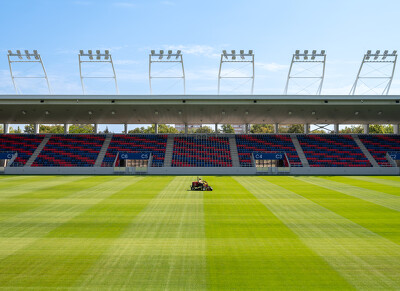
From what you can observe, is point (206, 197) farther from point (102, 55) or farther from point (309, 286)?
point (102, 55)

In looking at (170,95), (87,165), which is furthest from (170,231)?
(87,165)

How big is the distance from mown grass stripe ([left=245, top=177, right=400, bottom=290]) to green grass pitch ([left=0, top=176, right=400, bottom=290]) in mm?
33

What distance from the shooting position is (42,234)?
10.2 meters

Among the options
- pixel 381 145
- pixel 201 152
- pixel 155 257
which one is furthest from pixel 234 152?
pixel 155 257

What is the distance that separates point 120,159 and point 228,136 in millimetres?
16947

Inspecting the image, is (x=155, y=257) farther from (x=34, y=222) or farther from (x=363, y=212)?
(x=363, y=212)

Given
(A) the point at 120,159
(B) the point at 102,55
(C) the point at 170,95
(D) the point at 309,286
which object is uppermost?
(B) the point at 102,55

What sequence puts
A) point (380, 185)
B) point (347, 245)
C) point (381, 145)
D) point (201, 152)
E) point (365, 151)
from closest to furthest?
point (347, 245) < point (380, 185) < point (201, 152) < point (365, 151) < point (381, 145)

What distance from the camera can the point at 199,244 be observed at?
9172 mm

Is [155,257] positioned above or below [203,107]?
below

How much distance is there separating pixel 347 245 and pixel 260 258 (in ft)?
10.2

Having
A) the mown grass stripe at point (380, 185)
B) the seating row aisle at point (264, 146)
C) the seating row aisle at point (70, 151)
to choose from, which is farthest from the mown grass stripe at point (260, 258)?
the seating row aisle at point (70, 151)

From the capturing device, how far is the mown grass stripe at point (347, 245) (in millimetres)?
7036

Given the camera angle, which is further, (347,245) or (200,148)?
(200,148)
